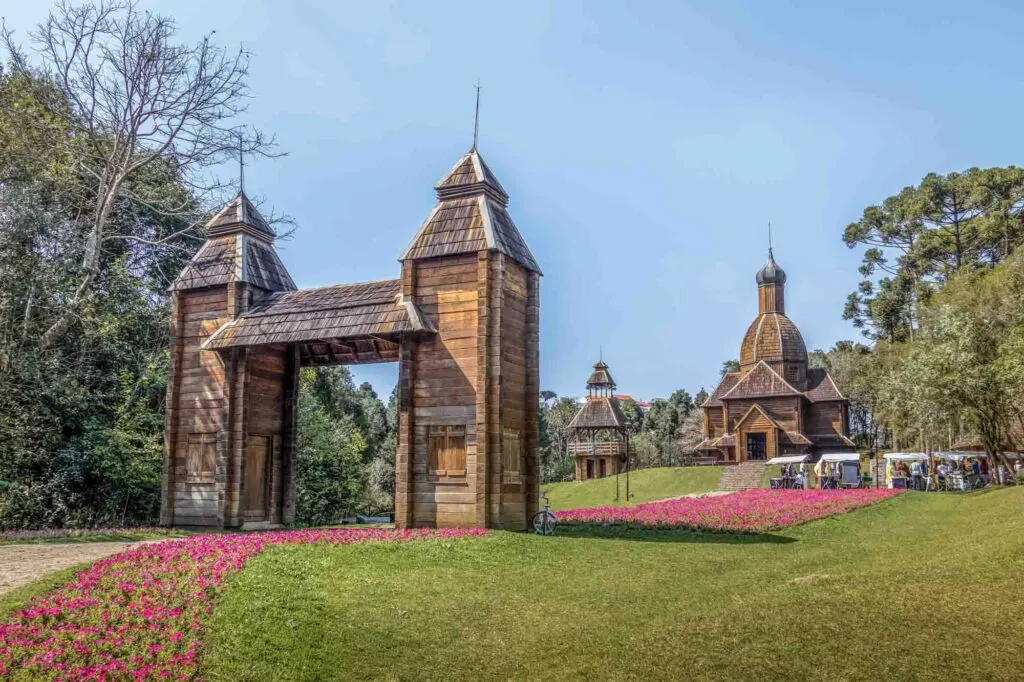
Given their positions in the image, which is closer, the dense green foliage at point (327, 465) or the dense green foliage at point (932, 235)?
the dense green foliage at point (327, 465)

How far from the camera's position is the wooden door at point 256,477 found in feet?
75.2

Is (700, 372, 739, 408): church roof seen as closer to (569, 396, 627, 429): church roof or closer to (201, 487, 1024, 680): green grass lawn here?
(569, 396, 627, 429): church roof

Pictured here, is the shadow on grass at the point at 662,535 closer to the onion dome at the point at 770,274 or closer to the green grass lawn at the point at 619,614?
the green grass lawn at the point at 619,614

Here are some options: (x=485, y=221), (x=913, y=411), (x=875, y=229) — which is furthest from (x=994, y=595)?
(x=875, y=229)

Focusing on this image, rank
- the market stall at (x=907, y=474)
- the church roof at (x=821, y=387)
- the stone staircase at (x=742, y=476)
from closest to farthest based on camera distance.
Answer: the market stall at (x=907, y=474) < the stone staircase at (x=742, y=476) < the church roof at (x=821, y=387)

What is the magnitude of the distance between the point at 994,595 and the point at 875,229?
2185 inches

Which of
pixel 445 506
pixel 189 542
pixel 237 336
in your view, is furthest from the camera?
pixel 237 336

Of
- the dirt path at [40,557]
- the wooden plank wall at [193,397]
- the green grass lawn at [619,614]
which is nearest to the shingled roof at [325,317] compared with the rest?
the wooden plank wall at [193,397]

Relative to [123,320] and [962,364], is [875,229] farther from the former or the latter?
[123,320]

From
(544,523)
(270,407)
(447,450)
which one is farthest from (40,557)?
(544,523)

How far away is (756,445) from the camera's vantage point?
5638 centimetres

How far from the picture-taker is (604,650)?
9844mm

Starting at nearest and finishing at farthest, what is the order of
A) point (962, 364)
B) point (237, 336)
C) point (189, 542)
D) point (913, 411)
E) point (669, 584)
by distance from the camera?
point (669, 584) → point (189, 542) → point (237, 336) → point (962, 364) → point (913, 411)

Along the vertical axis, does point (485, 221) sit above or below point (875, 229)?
below
